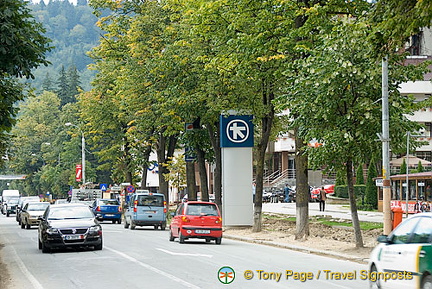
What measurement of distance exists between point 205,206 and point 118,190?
44762 millimetres

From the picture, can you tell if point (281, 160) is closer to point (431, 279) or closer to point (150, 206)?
point (150, 206)

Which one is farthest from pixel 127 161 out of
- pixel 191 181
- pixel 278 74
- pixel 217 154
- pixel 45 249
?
pixel 45 249

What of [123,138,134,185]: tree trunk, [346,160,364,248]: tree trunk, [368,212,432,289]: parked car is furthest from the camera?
[123,138,134,185]: tree trunk

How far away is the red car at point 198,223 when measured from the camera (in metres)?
29.4

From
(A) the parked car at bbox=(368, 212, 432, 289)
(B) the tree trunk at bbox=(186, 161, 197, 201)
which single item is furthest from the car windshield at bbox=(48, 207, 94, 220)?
(B) the tree trunk at bbox=(186, 161, 197, 201)

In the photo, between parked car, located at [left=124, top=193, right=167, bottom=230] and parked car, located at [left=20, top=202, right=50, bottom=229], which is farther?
parked car, located at [left=20, top=202, right=50, bottom=229]

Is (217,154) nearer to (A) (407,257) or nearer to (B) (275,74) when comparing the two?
(B) (275,74)

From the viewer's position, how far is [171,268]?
62.3 ft

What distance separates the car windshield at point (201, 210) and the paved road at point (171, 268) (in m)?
1.81

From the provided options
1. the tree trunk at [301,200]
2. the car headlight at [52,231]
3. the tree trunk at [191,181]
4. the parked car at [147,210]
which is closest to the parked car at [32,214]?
the parked car at [147,210]

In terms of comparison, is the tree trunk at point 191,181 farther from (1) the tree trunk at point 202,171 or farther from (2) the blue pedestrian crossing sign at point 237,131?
(2) the blue pedestrian crossing sign at point 237,131

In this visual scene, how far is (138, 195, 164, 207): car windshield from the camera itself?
42.2m

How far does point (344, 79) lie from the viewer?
24.6 m

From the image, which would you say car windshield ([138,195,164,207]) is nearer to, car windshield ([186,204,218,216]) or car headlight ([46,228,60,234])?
car windshield ([186,204,218,216])
